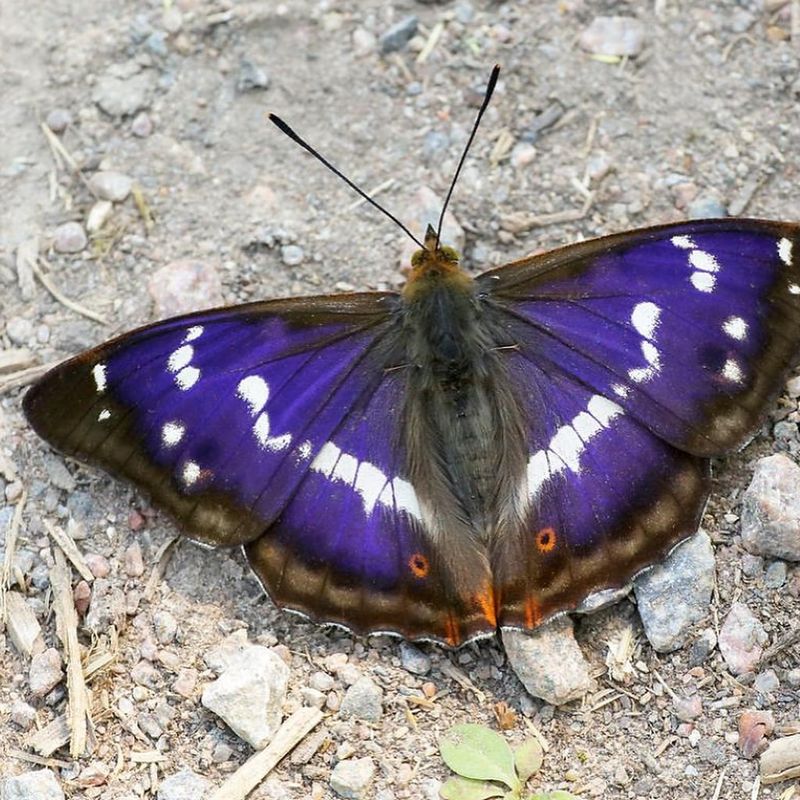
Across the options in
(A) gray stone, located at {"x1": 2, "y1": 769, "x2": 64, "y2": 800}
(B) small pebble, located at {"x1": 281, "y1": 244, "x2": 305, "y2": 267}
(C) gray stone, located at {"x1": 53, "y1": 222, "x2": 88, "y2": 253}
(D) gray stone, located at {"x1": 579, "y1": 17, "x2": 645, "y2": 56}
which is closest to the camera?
(A) gray stone, located at {"x1": 2, "y1": 769, "x2": 64, "y2": 800}

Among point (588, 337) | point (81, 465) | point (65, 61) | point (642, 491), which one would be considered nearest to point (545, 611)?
point (642, 491)

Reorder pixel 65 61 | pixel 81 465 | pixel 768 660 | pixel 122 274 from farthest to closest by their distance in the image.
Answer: pixel 65 61, pixel 122 274, pixel 81 465, pixel 768 660

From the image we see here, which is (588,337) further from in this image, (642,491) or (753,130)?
(753,130)

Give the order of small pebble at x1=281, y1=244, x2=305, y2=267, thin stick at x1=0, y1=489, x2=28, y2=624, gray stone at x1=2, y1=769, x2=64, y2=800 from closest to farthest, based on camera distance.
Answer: gray stone at x1=2, y1=769, x2=64, y2=800 < thin stick at x1=0, y1=489, x2=28, y2=624 < small pebble at x1=281, y1=244, x2=305, y2=267

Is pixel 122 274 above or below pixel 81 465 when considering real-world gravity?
above

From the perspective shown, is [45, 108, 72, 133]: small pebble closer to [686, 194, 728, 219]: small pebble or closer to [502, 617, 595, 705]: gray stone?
[686, 194, 728, 219]: small pebble

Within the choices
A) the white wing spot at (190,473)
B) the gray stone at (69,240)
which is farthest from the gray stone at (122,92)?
the white wing spot at (190,473)

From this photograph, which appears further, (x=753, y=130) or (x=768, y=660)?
(x=753, y=130)

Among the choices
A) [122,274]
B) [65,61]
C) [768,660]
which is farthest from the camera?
[65,61]

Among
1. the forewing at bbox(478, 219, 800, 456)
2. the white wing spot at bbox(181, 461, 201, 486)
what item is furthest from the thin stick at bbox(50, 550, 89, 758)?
the forewing at bbox(478, 219, 800, 456)
